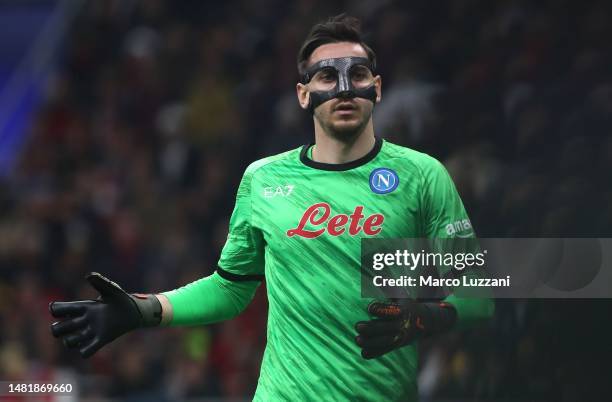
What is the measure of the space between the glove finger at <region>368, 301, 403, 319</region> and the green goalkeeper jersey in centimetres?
27

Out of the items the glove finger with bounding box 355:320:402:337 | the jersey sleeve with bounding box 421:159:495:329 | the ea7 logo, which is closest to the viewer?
the glove finger with bounding box 355:320:402:337

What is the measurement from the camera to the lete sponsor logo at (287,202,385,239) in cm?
449

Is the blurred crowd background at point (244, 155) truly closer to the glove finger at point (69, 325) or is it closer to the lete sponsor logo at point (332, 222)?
the lete sponsor logo at point (332, 222)

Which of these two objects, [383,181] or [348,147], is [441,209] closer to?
[383,181]

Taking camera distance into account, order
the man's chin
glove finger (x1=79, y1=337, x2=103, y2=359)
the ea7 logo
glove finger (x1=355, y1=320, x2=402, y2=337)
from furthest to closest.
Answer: the ea7 logo
the man's chin
glove finger (x1=79, y1=337, x2=103, y2=359)
glove finger (x1=355, y1=320, x2=402, y2=337)

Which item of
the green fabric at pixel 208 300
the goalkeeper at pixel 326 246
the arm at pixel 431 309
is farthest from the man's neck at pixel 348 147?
the green fabric at pixel 208 300

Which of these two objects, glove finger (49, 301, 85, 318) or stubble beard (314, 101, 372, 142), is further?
stubble beard (314, 101, 372, 142)

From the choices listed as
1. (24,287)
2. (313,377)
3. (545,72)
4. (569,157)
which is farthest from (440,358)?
(24,287)

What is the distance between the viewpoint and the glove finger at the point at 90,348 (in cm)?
444

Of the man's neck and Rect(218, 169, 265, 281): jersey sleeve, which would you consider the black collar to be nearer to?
the man's neck

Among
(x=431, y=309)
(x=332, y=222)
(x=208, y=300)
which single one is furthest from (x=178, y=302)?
(x=431, y=309)

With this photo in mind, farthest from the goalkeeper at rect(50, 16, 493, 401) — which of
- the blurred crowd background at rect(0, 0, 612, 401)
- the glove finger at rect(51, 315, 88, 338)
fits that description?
the blurred crowd background at rect(0, 0, 612, 401)

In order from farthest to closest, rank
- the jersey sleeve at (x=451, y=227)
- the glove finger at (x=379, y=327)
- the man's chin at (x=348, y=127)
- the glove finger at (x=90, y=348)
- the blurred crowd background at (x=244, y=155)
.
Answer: the blurred crowd background at (x=244, y=155), the man's chin at (x=348, y=127), the glove finger at (x=90, y=348), the jersey sleeve at (x=451, y=227), the glove finger at (x=379, y=327)

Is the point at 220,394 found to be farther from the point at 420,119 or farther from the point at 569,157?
the point at 569,157
